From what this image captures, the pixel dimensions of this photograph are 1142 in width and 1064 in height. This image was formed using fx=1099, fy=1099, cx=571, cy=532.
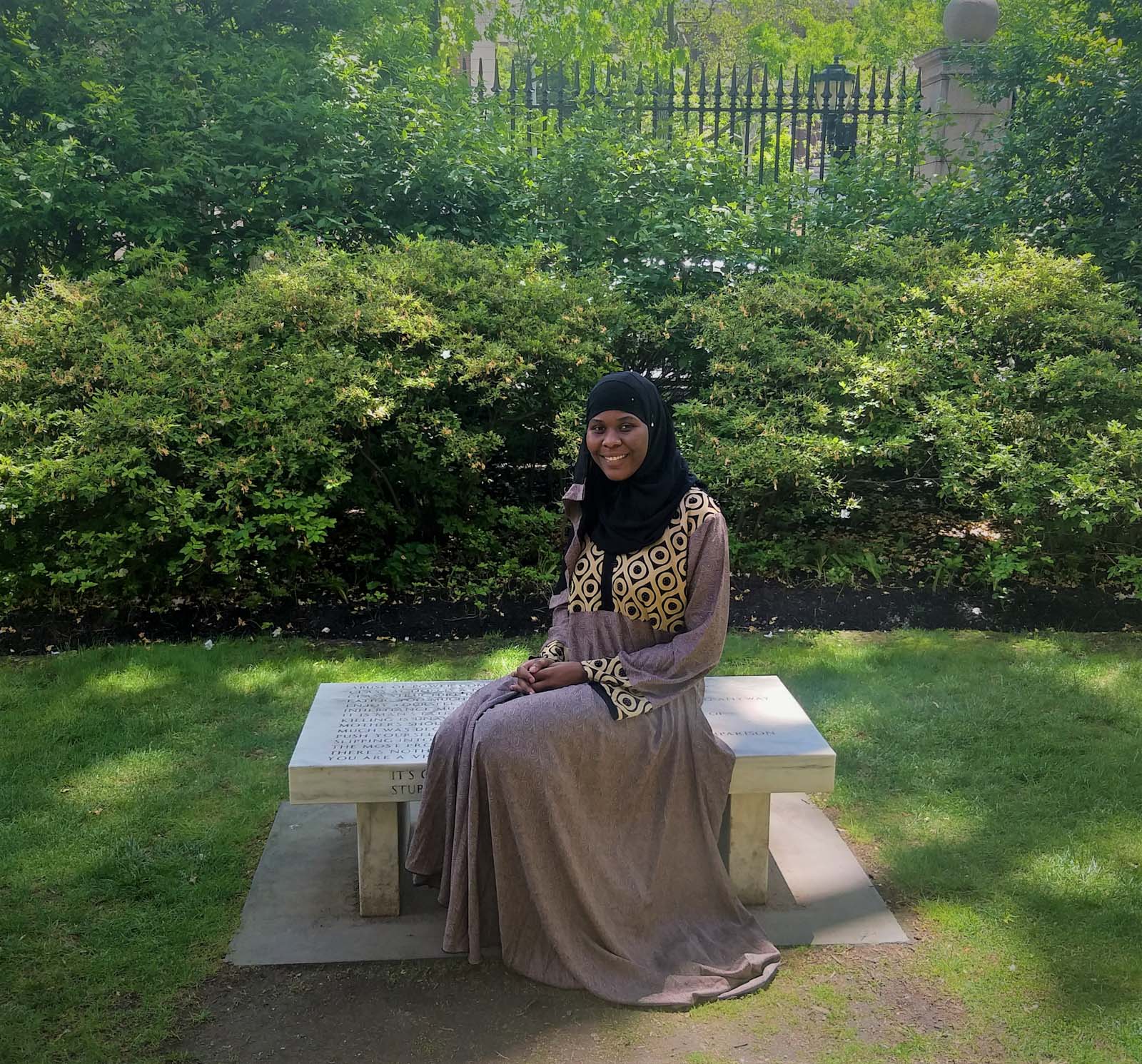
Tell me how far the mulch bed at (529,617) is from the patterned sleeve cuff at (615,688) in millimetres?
3011

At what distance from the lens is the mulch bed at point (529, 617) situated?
634cm

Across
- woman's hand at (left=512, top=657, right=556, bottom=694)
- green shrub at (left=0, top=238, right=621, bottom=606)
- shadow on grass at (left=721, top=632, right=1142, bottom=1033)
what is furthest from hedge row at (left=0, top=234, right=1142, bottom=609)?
woman's hand at (left=512, top=657, right=556, bottom=694)

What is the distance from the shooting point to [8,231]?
8.31 meters

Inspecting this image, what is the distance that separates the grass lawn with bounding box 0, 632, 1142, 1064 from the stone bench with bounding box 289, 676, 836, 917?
16.0 inches

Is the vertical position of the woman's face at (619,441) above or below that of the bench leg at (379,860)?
above

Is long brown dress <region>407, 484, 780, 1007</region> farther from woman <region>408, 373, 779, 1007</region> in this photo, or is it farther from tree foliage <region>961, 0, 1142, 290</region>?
tree foliage <region>961, 0, 1142, 290</region>

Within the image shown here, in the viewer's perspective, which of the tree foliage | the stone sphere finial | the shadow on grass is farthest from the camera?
the stone sphere finial

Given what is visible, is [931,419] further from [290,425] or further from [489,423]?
[290,425]

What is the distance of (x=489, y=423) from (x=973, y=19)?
39.0ft

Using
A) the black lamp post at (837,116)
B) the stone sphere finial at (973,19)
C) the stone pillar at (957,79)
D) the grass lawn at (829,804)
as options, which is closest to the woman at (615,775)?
the grass lawn at (829,804)

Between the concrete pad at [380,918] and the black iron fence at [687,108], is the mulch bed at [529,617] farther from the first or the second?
the black iron fence at [687,108]

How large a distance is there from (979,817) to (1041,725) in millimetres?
1061

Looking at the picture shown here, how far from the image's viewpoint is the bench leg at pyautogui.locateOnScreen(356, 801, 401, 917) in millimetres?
3621

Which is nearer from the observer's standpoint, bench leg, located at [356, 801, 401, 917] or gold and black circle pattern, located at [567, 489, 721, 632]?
gold and black circle pattern, located at [567, 489, 721, 632]
